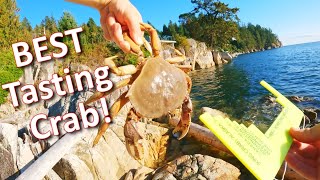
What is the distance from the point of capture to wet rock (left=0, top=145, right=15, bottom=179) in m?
6.36

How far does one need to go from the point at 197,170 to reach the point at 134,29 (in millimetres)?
6119

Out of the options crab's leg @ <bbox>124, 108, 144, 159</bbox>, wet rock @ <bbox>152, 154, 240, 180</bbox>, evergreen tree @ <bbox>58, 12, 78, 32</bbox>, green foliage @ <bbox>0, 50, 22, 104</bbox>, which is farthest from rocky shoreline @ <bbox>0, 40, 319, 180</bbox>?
evergreen tree @ <bbox>58, 12, 78, 32</bbox>

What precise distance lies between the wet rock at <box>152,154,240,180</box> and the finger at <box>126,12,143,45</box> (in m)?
5.75

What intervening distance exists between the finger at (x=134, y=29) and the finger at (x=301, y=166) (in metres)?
2.26

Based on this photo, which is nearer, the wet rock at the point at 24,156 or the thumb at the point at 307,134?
the thumb at the point at 307,134

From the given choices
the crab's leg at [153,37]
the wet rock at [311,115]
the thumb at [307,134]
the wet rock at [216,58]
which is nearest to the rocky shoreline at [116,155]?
the crab's leg at [153,37]

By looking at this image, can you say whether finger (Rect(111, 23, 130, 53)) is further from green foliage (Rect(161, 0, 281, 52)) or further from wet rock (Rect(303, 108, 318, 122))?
green foliage (Rect(161, 0, 281, 52))

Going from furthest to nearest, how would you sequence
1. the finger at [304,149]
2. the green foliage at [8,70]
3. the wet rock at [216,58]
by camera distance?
the wet rock at [216,58] → the green foliage at [8,70] → the finger at [304,149]

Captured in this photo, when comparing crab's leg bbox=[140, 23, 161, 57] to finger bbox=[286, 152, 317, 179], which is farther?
finger bbox=[286, 152, 317, 179]

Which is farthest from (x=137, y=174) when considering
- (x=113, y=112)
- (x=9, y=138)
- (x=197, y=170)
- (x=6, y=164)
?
(x=113, y=112)

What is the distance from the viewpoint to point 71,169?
664 cm

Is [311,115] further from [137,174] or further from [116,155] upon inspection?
[116,155]

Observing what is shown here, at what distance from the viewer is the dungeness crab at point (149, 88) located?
3006mm

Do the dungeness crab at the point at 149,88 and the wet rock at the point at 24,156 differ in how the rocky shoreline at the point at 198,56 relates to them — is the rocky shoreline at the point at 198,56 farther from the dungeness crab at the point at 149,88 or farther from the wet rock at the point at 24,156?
the dungeness crab at the point at 149,88
